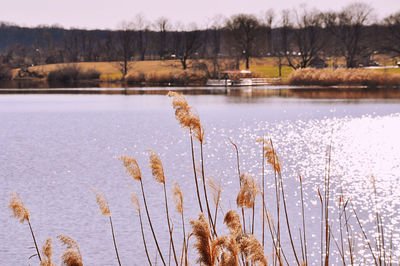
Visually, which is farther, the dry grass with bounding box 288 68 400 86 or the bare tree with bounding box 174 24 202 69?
the bare tree with bounding box 174 24 202 69

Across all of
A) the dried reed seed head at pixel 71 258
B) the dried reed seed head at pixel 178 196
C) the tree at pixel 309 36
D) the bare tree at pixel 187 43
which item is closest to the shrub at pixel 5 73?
the bare tree at pixel 187 43

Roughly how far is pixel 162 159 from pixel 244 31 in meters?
69.5

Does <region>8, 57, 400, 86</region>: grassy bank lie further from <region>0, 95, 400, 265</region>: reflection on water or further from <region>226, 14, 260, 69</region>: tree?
<region>0, 95, 400, 265</region>: reflection on water

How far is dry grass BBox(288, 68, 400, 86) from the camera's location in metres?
55.0

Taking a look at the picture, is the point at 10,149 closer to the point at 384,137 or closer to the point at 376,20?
the point at 384,137

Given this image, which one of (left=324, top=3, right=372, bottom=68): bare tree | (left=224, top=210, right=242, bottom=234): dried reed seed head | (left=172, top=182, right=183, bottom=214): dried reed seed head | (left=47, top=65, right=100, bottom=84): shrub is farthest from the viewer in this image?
(left=47, top=65, right=100, bottom=84): shrub

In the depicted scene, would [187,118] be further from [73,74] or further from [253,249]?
[73,74]

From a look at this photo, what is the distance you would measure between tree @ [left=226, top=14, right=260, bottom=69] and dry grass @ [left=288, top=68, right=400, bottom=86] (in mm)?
22940

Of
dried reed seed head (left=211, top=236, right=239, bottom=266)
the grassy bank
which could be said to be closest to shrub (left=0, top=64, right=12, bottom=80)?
the grassy bank

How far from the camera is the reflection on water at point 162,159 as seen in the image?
989 cm

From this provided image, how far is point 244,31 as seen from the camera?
8494 centimetres

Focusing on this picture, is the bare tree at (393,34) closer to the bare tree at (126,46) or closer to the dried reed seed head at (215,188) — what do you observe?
the bare tree at (126,46)

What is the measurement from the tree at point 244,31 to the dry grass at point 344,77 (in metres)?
22.9

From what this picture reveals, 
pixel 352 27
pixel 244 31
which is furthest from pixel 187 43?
pixel 352 27
